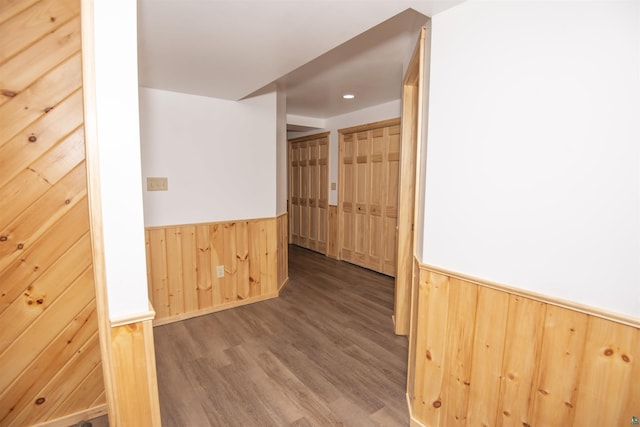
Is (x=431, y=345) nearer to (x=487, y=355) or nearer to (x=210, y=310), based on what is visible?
(x=487, y=355)

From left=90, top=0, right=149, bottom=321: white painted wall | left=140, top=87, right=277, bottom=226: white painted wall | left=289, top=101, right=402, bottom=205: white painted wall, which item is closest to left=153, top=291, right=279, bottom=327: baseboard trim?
left=140, top=87, right=277, bottom=226: white painted wall

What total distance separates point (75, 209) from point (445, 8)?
2080 millimetres

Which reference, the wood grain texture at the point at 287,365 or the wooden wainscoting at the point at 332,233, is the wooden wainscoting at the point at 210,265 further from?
the wooden wainscoting at the point at 332,233

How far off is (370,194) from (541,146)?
3.35m

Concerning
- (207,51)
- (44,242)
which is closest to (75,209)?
(44,242)

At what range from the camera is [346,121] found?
4.80 meters

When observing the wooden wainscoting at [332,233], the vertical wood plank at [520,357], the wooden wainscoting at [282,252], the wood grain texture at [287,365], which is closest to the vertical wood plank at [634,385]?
the vertical wood plank at [520,357]

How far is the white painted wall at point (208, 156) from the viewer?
107 inches

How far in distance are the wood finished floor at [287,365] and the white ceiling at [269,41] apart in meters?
2.11

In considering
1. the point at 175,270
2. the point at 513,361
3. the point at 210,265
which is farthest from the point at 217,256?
the point at 513,361

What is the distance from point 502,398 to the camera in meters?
1.33

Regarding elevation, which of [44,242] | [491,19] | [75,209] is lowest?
[44,242]

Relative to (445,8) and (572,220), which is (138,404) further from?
(445,8)

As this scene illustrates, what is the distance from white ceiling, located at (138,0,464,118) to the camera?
140cm
